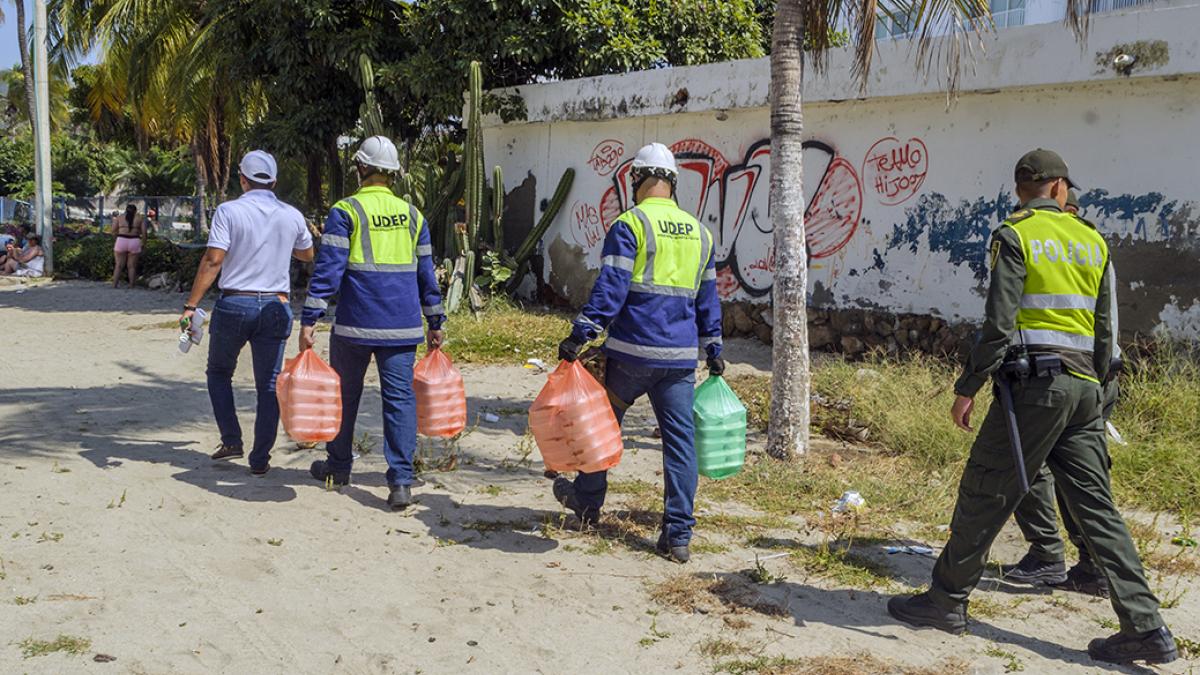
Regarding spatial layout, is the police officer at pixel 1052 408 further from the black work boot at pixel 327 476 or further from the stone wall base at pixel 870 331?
the stone wall base at pixel 870 331

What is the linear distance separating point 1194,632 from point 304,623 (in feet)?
11.4

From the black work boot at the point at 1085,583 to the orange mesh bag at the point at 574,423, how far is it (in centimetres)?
208

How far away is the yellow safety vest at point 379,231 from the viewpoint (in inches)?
208

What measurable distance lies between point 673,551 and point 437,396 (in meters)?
1.56

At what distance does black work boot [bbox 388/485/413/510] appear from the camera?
540cm

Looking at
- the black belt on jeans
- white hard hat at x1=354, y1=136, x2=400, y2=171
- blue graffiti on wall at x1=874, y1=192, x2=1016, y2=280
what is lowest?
the black belt on jeans

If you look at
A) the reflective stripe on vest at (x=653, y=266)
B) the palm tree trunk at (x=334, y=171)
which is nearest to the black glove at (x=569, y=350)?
the reflective stripe on vest at (x=653, y=266)

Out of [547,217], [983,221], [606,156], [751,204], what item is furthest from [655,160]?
[547,217]

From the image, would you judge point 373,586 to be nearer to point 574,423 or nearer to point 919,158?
point 574,423

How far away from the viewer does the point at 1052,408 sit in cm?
382

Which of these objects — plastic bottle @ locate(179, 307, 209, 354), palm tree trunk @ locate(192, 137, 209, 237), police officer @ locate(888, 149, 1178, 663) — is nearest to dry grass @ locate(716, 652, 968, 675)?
police officer @ locate(888, 149, 1178, 663)

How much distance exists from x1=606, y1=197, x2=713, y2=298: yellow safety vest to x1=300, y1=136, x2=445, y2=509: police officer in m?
1.29

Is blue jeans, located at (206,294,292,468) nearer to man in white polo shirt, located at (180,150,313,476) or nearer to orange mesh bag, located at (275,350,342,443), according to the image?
man in white polo shirt, located at (180,150,313,476)

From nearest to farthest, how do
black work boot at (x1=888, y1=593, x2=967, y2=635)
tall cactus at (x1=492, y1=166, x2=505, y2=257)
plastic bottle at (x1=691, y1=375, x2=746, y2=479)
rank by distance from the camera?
black work boot at (x1=888, y1=593, x2=967, y2=635), plastic bottle at (x1=691, y1=375, x2=746, y2=479), tall cactus at (x1=492, y1=166, x2=505, y2=257)
